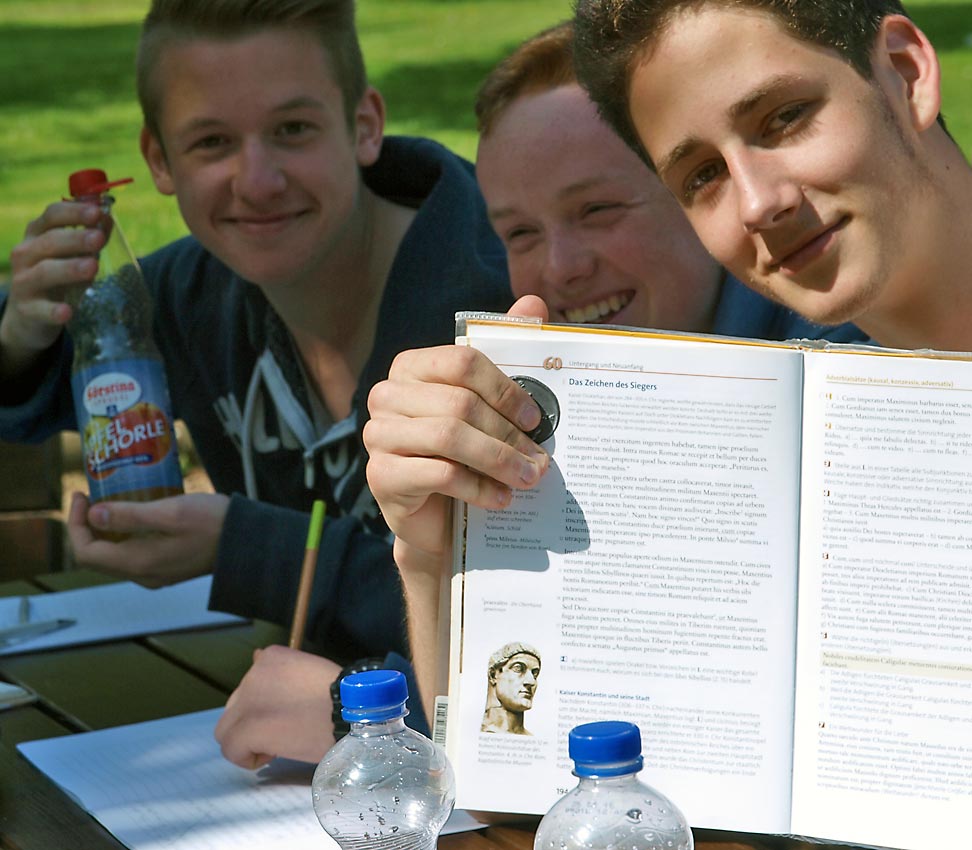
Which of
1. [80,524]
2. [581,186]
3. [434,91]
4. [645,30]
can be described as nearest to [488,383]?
[645,30]

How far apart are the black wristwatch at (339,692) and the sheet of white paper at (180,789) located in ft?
0.22

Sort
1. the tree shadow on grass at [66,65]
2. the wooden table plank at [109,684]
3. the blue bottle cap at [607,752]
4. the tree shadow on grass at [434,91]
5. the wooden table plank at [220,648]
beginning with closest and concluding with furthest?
1. the blue bottle cap at [607,752]
2. the wooden table plank at [109,684]
3. the wooden table plank at [220,648]
4. the tree shadow on grass at [434,91]
5. the tree shadow on grass at [66,65]

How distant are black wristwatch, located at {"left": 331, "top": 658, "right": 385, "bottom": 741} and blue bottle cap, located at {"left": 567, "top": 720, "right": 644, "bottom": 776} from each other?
1.80 ft

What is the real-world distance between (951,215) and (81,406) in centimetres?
124

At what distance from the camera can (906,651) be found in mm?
1061

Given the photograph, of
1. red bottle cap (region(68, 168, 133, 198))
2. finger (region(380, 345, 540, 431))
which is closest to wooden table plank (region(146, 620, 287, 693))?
red bottle cap (region(68, 168, 133, 198))

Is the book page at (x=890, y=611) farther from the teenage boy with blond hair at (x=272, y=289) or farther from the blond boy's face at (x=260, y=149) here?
the blond boy's face at (x=260, y=149)

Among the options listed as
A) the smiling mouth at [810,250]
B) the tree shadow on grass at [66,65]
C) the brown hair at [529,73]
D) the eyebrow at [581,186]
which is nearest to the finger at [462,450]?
the smiling mouth at [810,250]

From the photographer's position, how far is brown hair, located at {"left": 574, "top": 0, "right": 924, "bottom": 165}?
1.31 m

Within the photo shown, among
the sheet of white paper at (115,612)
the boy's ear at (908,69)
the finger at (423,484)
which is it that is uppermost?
the boy's ear at (908,69)

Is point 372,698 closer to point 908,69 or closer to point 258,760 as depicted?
point 258,760

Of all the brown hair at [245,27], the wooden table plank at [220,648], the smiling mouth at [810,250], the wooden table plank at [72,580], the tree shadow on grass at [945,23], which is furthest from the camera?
the tree shadow on grass at [945,23]

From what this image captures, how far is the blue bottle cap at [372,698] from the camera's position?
1.00 meters

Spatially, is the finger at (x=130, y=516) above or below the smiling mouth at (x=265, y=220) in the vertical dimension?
below
